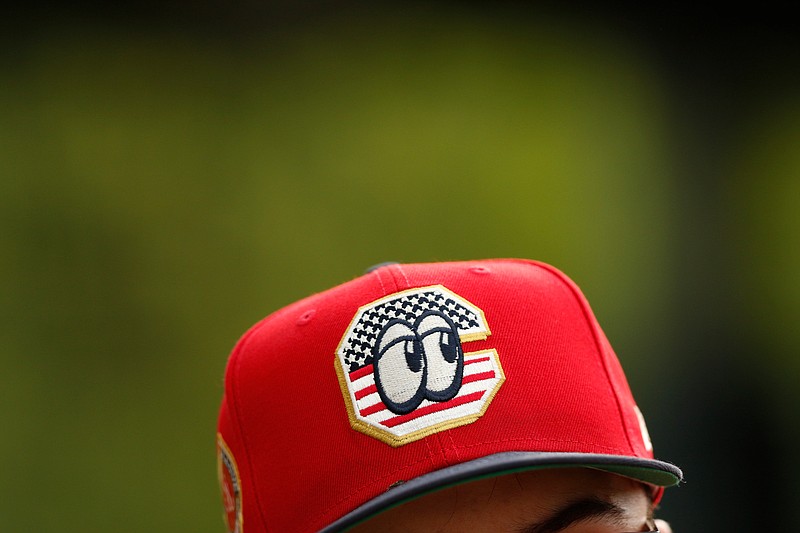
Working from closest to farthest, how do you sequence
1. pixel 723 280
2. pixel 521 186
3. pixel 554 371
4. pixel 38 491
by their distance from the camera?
pixel 554 371 → pixel 38 491 → pixel 521 186 → pixel 723 280

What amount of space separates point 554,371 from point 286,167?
2.34m

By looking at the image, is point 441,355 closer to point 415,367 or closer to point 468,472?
point 415,367

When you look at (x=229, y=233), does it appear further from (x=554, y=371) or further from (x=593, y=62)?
(x=554, y=371)

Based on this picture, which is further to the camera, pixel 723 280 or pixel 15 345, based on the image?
pixel 723 280

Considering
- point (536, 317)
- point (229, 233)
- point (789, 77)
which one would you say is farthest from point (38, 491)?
point (789, 77)

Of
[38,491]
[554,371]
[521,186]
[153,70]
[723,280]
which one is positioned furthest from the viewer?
[723,280]

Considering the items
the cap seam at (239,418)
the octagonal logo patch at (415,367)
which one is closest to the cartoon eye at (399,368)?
the octagonal logo patch at (415,367)

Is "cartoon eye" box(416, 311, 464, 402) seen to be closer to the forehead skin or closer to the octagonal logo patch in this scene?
the octagonal logo patch

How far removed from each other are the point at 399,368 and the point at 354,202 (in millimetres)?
2318

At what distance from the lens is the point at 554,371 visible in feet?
3.60

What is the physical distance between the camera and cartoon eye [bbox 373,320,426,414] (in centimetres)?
103

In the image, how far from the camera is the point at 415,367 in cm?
104

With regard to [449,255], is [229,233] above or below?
above

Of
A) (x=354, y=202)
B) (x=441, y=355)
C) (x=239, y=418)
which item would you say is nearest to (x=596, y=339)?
(x=441, y=355)
